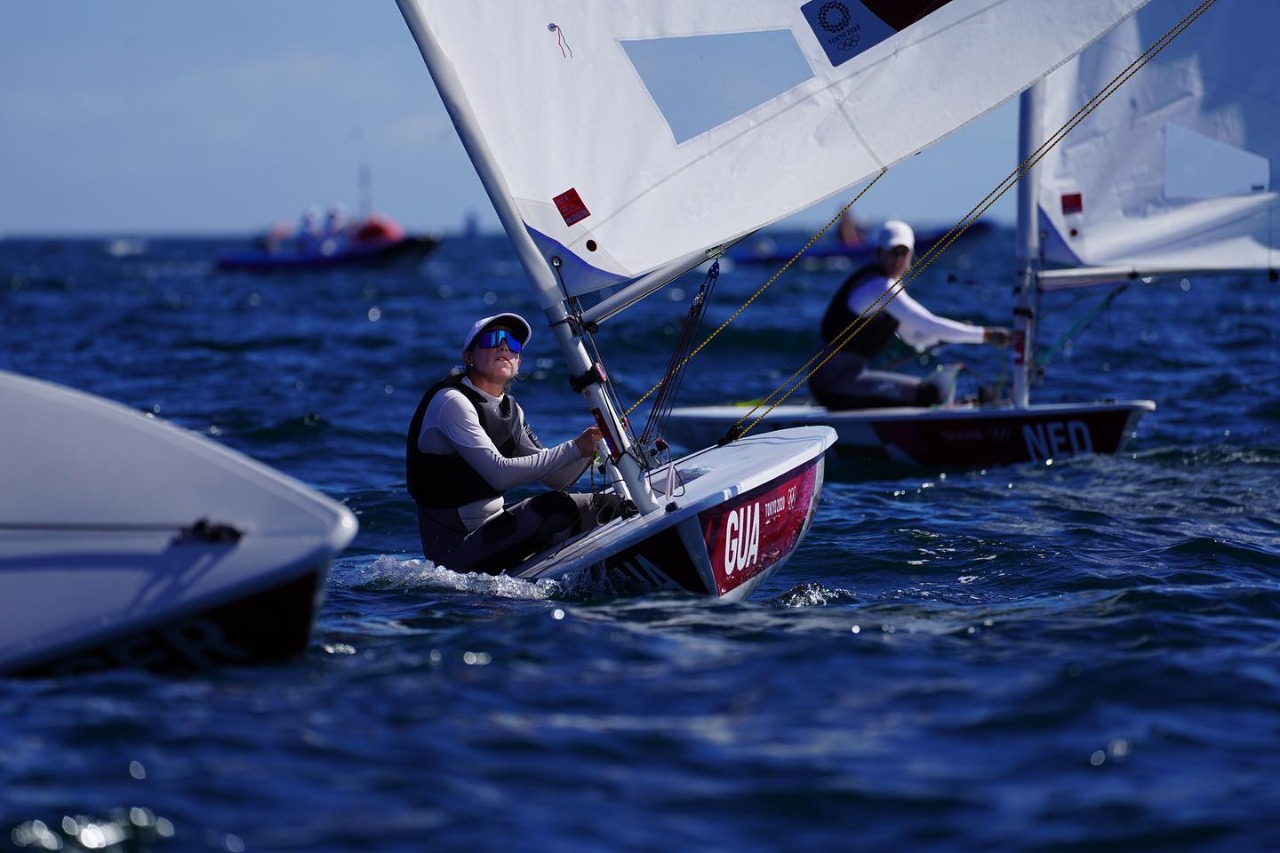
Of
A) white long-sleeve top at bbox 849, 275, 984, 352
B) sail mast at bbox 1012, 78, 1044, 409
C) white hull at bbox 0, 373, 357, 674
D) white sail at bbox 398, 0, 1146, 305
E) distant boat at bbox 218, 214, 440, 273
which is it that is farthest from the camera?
distant boat at bbox 218, 214, 440, 273

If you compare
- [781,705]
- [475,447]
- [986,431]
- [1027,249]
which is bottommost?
[986,431]

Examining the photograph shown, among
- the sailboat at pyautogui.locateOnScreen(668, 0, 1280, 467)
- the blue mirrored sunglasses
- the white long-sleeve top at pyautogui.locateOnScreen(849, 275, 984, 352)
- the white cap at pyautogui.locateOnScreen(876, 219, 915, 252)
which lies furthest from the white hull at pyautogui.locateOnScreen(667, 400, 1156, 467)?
the blue mirrored sunglasses

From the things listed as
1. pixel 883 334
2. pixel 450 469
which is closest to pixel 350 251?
pixel 883 334

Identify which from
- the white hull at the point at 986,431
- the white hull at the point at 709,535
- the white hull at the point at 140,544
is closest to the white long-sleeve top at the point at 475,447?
the white hull at the point at 709,535

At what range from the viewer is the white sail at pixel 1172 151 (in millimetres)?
10188

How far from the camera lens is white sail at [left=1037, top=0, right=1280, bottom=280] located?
10188mm

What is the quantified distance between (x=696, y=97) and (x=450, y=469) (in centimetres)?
168

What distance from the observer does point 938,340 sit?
10.0 m

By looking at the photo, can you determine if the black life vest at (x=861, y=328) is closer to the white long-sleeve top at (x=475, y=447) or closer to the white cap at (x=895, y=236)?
the white cap at (x=895, y=236)

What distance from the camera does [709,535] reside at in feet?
19.0

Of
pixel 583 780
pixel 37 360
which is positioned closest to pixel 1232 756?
pixel 583 780

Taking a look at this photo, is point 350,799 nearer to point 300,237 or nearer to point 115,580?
point 115,580

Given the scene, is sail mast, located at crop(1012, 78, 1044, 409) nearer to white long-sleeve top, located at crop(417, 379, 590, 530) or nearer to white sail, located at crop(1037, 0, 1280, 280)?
white sail, located at crop(1037, 0, 1280, 280)

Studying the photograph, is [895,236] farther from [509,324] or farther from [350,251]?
[350,251]
